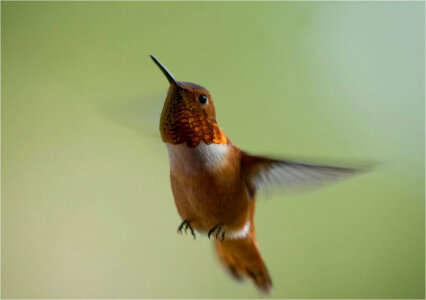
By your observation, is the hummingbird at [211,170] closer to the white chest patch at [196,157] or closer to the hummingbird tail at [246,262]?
the white chest patch at [196,157]

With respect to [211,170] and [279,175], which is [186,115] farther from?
[279,175]

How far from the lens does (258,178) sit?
0.78 meters

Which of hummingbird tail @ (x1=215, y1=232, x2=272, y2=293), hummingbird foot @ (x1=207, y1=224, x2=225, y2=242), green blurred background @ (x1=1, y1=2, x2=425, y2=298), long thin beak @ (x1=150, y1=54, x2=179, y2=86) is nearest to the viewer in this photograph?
long thin beak @ (x1=150, y1=54, x2=179, y2=86)

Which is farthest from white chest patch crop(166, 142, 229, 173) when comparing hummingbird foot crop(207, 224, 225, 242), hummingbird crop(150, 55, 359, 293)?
hummingbird foot crop(207, 224, 225, 242)

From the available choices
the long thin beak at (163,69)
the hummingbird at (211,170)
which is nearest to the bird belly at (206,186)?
the hummingbird at (211,170)

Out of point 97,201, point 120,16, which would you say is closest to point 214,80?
point 120,16

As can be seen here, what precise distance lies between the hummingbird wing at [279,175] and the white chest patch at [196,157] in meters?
0.08

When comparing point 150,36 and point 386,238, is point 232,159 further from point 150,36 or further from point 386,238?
point 386,238

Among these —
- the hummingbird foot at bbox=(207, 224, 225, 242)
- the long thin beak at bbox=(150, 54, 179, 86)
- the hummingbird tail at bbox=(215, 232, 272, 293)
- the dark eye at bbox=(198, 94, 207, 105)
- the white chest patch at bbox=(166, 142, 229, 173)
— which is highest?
the long thin beak at bbox=(150, 54, 179, 86)

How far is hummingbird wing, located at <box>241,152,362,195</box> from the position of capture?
2.24 ft

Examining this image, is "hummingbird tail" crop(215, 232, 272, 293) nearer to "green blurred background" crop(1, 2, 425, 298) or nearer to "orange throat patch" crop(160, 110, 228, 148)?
"green blurred background" crop(1, 2, 425, 298)

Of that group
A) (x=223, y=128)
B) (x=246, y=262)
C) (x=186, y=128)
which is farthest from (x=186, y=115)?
(x=223, y=128)

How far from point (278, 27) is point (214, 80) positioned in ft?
1.12

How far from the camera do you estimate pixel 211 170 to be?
2.13 ft
